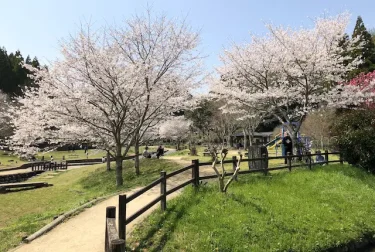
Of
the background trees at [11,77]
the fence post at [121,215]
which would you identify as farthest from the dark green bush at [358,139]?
the background trees at [11,77]

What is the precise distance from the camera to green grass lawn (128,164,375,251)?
673cm

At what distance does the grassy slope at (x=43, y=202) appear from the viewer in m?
8.84

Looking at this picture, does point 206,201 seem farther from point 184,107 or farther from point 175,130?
point 175,130

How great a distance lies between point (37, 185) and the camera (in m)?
20.2

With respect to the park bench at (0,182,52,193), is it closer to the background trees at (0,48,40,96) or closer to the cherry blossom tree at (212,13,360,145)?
the cherry blossom tree at (212,13,360,145)

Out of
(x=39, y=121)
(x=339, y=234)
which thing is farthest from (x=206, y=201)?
(x=39, y=121)

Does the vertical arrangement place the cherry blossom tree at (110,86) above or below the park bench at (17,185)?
above

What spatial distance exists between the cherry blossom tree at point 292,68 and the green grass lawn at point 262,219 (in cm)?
649

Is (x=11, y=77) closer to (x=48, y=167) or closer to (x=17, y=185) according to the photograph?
(x=48, y=167)

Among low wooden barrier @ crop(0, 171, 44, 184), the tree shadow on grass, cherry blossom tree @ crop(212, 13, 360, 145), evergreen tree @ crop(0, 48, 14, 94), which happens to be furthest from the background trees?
the tree shadow on grass

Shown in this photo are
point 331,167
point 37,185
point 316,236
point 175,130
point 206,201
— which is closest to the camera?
point 316,236

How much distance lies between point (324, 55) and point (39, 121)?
53.1 feet

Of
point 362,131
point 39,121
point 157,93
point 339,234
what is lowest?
point 339,234

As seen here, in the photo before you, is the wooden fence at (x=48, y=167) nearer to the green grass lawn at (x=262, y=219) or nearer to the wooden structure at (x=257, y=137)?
the green grass lawn at (x=262, y=219)
